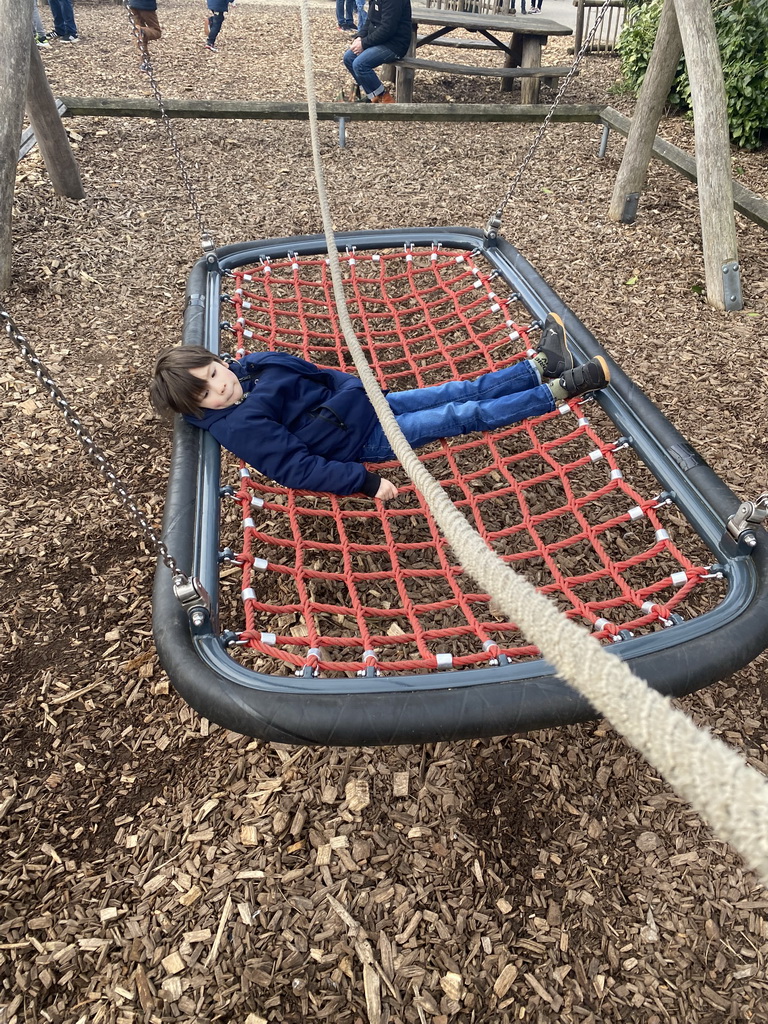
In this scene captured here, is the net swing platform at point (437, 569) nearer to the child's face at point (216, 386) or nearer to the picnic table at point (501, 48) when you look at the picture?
the child's face at point (216, 386)

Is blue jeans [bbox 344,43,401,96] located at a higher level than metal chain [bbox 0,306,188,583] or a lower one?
higher

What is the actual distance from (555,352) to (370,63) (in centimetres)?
467

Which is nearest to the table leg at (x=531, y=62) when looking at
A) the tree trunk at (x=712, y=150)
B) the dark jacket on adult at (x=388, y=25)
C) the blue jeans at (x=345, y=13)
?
the dark jacket on adult at (x=388, y=25)

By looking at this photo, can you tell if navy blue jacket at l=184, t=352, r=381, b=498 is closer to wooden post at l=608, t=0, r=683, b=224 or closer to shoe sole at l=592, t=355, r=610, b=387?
shoe sole at l=592, t=355, r=610, b=387

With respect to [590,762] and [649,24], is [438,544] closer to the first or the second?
[590,762]

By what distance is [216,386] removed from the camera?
6.78 feet

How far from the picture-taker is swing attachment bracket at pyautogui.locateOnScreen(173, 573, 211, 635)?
150 centimetres

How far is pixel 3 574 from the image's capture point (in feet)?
7.54

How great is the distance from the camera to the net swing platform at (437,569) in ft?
4.66

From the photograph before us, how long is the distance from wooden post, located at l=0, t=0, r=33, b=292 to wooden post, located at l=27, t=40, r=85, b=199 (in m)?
0.35

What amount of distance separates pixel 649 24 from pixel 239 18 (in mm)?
6374

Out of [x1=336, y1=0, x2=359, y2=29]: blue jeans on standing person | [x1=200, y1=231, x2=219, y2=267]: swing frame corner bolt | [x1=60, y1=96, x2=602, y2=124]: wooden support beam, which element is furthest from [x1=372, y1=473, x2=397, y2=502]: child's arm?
[x1=336, y1=0, x2=359, y2=29]: blue jeans on standing person

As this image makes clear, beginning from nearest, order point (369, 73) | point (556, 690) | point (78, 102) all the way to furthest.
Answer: point (556, 690) → point (78, 102) → point (369, 73)

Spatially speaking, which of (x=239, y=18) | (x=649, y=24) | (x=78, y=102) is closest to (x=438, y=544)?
(x=78, y=102)
